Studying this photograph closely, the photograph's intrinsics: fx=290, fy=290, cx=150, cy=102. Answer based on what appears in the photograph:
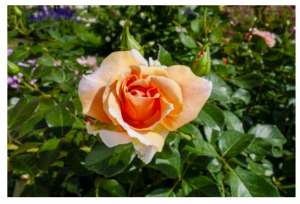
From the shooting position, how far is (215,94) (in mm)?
708

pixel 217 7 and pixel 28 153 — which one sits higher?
pixel 217 7

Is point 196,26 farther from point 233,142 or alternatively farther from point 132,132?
point 132,132

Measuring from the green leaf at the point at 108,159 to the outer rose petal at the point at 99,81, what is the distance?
14 cm

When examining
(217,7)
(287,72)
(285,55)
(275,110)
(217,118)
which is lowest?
Result: (275,110)

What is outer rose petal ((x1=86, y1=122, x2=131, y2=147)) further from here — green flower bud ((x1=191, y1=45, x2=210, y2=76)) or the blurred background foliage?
green flower bud ((x1=191, y1=45, x2=210, y2=76))

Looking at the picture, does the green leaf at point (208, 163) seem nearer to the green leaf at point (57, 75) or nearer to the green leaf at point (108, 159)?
the green leaf at point (108, 159)

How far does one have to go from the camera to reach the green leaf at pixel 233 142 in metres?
0.74

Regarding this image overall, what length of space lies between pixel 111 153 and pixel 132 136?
20 cm

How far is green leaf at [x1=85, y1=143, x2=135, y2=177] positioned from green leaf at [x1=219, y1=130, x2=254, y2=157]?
0.26m

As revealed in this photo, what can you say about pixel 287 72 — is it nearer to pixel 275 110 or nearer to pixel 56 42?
pixel 275 110

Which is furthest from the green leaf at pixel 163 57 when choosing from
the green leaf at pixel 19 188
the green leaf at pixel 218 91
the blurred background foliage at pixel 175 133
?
the green leaf at pixel 19 188

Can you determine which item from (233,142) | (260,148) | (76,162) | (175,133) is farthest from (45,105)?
(260,148)

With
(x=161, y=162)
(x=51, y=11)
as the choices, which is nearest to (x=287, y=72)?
(x=161, y=162)

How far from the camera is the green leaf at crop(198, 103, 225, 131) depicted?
0.64 m
